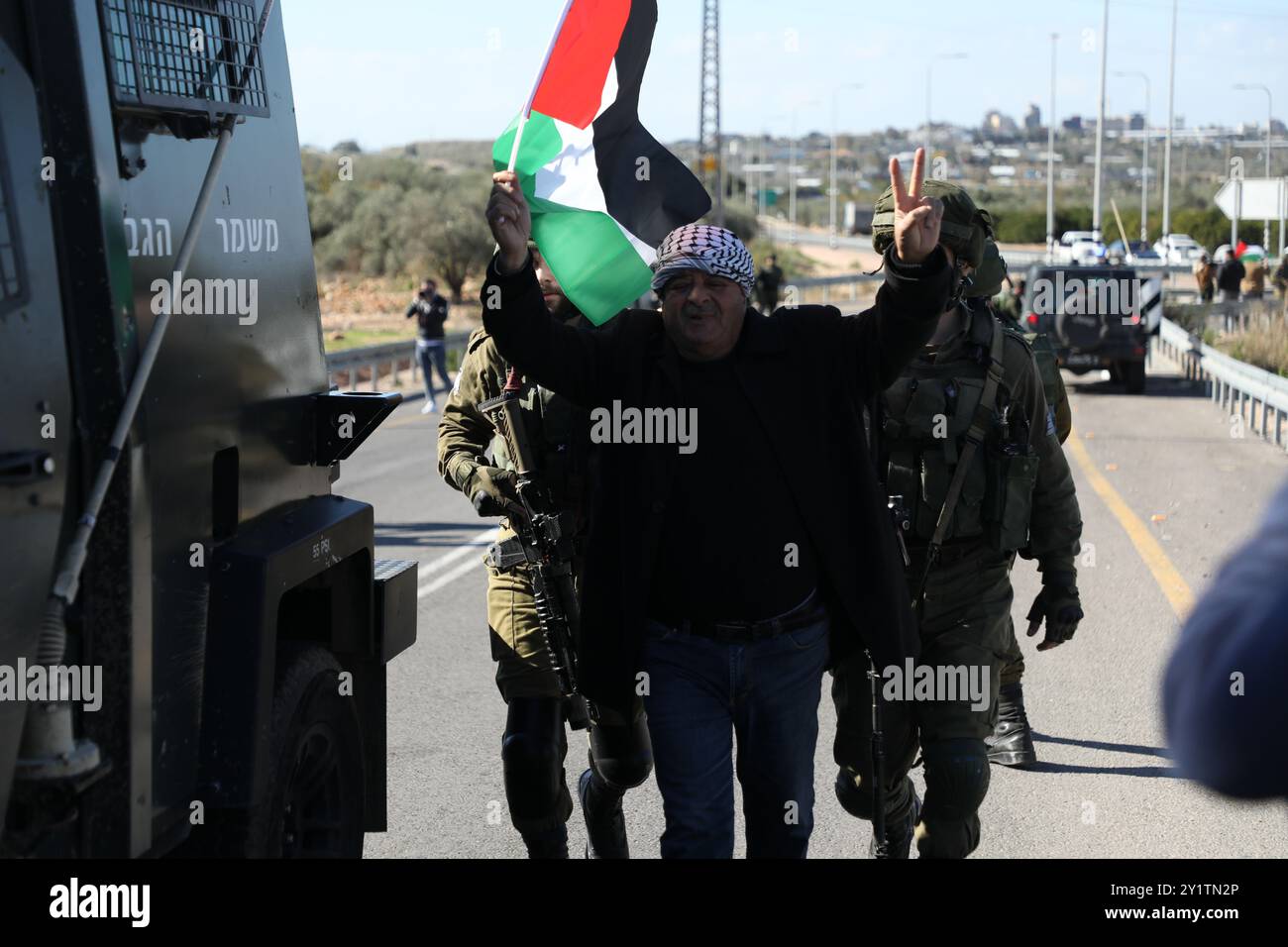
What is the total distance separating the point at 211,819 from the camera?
3.40 m

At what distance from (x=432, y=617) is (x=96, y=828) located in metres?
6.77

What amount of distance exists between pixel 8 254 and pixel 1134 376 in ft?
75.7

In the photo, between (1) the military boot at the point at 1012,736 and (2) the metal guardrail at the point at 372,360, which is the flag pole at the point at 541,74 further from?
(2) the metal guardrail at the point at 372,360

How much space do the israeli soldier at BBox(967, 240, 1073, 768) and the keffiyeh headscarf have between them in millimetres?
1299

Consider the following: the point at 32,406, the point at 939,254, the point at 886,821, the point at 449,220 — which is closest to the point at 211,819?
the point at 32,406

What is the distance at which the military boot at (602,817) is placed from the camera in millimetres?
5023

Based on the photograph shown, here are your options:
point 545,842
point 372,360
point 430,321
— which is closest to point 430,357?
point 430,321

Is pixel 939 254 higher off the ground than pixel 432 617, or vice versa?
pixel 939 254

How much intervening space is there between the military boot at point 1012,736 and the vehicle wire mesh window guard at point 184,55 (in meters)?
4.34

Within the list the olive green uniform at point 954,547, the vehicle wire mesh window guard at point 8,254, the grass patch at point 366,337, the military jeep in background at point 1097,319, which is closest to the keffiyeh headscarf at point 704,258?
the olive green uniform at point 954,547

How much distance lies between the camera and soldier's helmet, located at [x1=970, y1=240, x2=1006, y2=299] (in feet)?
16.9

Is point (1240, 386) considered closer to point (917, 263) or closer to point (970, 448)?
point (970, 448)

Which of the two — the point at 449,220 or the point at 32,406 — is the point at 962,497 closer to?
the point at 32,406
